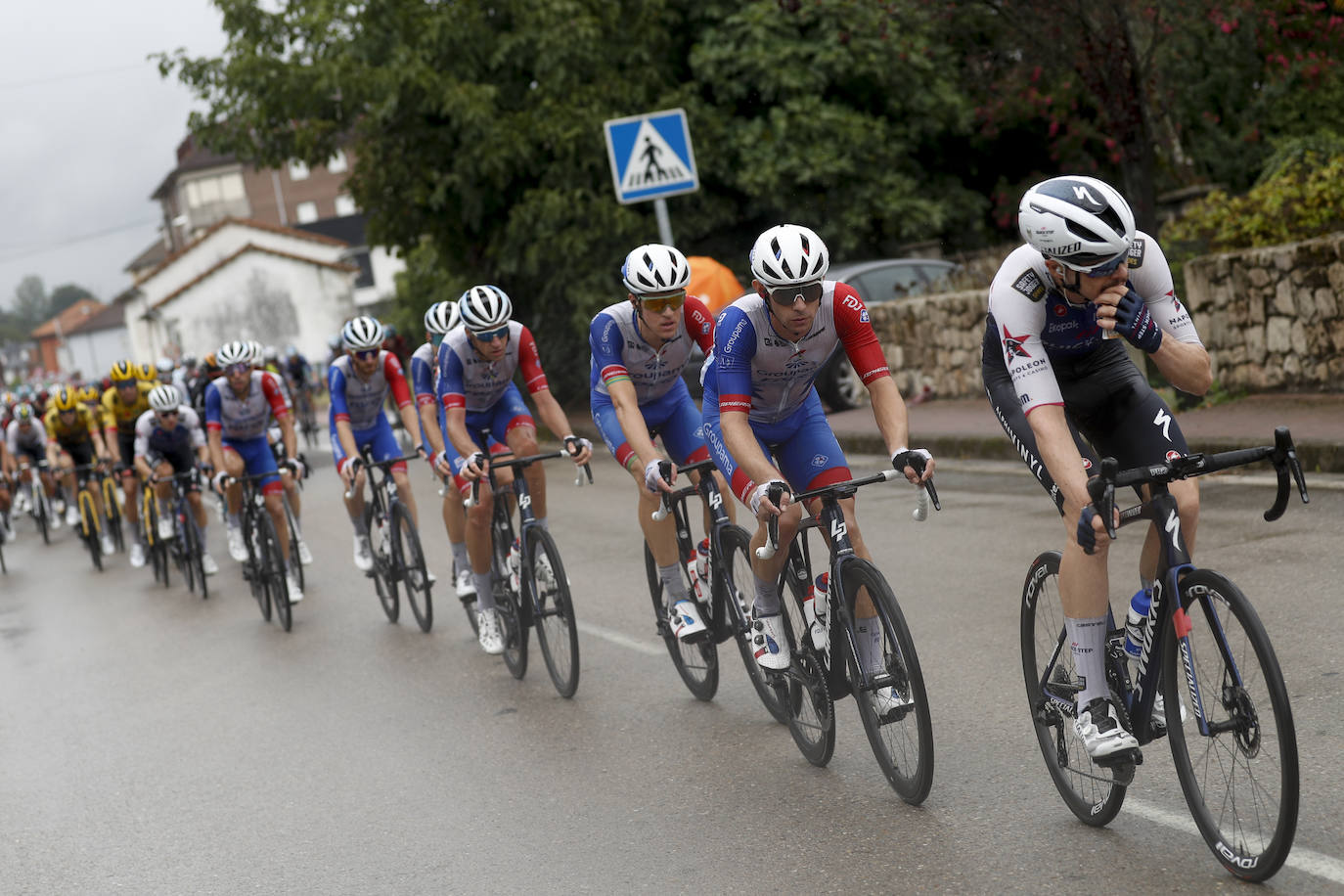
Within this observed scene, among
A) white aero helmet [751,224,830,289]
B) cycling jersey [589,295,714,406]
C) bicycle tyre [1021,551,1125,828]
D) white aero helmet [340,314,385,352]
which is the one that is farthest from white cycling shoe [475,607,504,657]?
bicycle tyre [1021,551,1125,828]

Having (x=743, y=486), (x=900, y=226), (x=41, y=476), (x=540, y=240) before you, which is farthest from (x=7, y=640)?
(x=900, y=226)

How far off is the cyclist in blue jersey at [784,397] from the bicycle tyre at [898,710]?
7 cm

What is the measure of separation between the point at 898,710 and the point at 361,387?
242 inches

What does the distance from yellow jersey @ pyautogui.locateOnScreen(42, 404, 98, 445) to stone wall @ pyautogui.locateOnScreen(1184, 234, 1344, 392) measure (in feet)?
40.7

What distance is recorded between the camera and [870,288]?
18.4 meters

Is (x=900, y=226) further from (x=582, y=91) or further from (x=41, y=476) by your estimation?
(x=41, y=476)

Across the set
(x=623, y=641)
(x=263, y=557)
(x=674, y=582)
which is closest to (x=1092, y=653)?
(x=674, y=582)

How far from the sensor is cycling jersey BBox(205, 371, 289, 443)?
433 inches

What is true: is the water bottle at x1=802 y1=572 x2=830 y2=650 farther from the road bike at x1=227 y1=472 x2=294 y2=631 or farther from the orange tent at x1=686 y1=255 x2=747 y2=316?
the orange tent at x1=686 y1=255 x2=747 y2=316

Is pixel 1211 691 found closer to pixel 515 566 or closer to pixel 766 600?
pixel 766 600

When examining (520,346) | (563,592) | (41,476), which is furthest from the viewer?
(41,476)

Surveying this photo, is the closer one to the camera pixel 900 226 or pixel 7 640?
pixel 7 640

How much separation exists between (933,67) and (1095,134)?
2.93 meters

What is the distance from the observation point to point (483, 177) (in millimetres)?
22531
